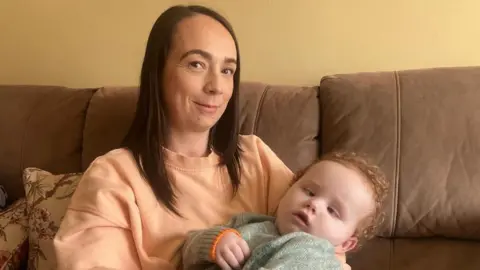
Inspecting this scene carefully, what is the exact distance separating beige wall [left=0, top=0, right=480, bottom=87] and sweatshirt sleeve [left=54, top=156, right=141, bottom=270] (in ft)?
2.76

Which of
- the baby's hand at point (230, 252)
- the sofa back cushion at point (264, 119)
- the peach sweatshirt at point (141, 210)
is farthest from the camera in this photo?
the sofa back cushion at point (264, 119)

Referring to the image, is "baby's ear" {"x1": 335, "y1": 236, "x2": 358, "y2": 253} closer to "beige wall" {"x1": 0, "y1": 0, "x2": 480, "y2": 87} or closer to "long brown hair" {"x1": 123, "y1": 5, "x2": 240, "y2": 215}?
"long brown hair" {"x1": 123, "y1": 5, "x2": 240, "y2": 215}

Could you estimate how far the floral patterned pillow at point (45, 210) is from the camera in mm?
1603

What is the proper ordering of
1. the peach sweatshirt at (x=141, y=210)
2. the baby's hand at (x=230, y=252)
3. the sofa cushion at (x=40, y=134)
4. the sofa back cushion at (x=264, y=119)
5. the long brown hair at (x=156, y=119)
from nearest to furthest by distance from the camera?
the baby's hand at (x=230, y=252)
the peach sweatshirt at (x=141, y=210)
the long brown hair at (x=156, y=119)
the sofa back cushion at (x=264, y=119)
the sofa cushion at (x=40, y=134)

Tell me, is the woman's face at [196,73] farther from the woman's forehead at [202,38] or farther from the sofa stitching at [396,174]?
the sofa stitching at [396,174]

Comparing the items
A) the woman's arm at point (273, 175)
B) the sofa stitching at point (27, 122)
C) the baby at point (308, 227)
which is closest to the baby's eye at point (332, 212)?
the baby at point (308, 227)

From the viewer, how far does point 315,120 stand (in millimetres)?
1742

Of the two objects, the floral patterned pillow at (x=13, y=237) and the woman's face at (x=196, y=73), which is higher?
the woman's face at (x=196, y=73)

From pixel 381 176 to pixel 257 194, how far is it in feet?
1.08

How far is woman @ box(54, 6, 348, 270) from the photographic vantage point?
1.35 m

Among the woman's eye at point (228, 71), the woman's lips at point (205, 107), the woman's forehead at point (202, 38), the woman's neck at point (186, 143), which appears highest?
the woman's forehead at point (202, 38)

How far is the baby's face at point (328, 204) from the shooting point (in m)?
1.31

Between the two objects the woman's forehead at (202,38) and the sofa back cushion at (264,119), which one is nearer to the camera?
the woman's forehead at (202,38)

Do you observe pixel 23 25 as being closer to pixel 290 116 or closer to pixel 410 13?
pixel 290 116
